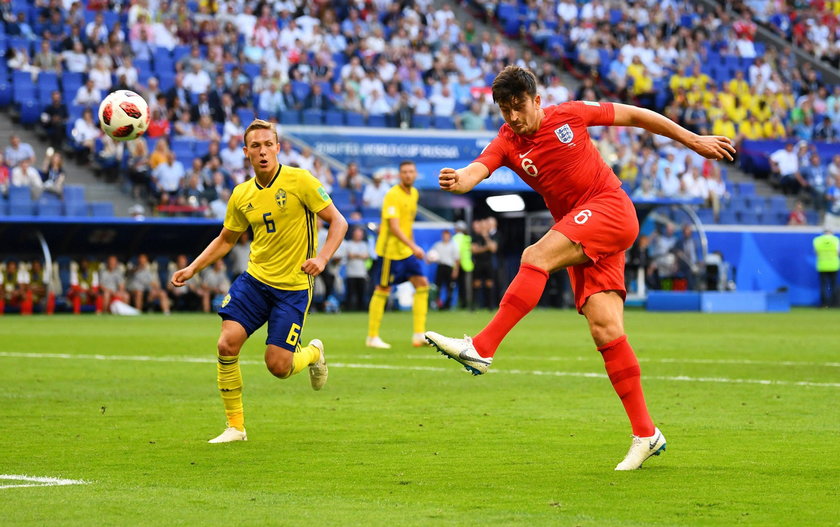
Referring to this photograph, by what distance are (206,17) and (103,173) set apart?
5.73 metres

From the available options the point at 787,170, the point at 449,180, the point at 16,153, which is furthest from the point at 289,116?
the point at 449,180

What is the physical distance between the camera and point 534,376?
1336 cm

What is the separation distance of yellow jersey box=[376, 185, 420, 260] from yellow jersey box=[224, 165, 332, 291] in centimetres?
810

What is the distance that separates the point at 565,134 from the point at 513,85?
45 cm

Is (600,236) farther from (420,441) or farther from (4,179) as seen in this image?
(4,179)

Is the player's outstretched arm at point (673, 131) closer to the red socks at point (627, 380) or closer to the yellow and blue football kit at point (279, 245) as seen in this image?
the red socks at point (627, 380)

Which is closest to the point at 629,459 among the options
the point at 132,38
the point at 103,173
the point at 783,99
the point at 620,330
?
the point at 620,330

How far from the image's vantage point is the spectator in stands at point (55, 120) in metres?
28.1

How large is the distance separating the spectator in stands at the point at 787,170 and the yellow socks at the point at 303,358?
3065cm

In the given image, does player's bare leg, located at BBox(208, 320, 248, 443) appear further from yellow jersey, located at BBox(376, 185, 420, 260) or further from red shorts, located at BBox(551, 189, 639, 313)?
yellow jersey, located at BBox(376, 185, 420, 260)

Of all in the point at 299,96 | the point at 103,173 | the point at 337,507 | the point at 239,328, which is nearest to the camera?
the point at 337,507

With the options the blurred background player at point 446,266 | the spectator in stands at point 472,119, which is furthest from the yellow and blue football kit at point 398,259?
the spectator in stands at point 472,119

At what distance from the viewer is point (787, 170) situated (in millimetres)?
37875

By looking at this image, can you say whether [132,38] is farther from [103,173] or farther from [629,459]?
[629,459]
